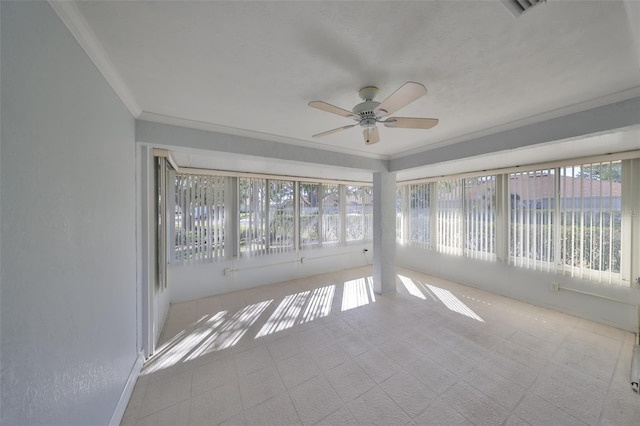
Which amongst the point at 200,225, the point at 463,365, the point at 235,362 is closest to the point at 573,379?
the point at 463,365

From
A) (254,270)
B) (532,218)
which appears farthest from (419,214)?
(254,270)

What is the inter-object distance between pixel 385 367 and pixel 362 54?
2.59m

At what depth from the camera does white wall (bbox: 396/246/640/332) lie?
9.58 feet

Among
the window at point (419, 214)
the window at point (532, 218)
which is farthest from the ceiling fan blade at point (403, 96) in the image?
the window at point (419, 214)

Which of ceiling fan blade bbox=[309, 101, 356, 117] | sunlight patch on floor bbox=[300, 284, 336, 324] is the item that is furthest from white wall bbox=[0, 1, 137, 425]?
sunlight patch on floor bbox=[300, 284, 336, 324]

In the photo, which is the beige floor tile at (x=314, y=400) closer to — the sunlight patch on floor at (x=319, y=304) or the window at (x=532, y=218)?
the sunlight patch on floor at (x=319, y=304)

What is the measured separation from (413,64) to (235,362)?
2944 mm

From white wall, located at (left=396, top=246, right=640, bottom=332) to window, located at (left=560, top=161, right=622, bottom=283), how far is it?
19cm

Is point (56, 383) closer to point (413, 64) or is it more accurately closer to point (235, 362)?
point (235, 362)

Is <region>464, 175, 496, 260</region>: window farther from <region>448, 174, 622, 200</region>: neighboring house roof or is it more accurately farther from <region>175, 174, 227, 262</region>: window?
<region>175, 174, 227, 262</region>: window

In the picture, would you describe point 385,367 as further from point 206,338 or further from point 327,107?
point 327,107

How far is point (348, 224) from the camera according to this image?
5.96m

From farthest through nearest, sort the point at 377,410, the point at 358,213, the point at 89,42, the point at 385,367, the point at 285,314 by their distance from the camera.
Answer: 1. the point at 358,213
2. the point at 285,314
3. the point at 385,367
4. the point at 377,410
5. the point at 89,42

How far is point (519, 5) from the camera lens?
37.8 inches
